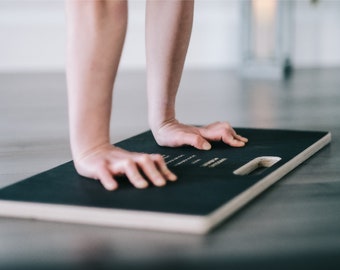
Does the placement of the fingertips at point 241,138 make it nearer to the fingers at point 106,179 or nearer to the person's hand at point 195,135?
the person's hand at point 195,135

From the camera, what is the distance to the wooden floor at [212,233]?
28.7 inches

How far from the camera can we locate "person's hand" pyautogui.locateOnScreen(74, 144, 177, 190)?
93cm

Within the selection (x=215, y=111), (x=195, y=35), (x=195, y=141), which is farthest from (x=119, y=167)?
(x=195, y=35)

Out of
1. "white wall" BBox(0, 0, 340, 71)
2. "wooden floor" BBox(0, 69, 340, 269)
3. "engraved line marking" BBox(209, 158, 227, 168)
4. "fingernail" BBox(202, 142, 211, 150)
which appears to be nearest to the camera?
"wooden floor" BBox(0, 69, 340, 269)

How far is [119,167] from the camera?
0.95 metres

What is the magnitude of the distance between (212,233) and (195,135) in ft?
1.41

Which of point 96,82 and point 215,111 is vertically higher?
point 96,82

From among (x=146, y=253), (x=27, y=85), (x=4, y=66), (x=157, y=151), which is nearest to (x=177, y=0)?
(x=157, y=151)

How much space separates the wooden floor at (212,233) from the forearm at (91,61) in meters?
0.17

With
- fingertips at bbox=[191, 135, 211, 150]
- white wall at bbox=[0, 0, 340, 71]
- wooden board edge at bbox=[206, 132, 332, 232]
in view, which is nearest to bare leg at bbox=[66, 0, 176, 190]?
wooden board edge at bbox=[206, 132, 332, 232]

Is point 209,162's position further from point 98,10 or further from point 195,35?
point 195,35

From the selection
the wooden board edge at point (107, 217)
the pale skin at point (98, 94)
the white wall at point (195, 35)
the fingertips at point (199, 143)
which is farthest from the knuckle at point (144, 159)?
the white wall at point (195, 35)

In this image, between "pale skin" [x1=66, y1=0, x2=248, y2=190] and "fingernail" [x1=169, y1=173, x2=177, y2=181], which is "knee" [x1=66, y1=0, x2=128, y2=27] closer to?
"pale skin" [x1=66, y1=0, x2=248, y2=190]

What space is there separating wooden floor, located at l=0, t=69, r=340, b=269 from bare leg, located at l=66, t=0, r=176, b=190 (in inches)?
5.5
